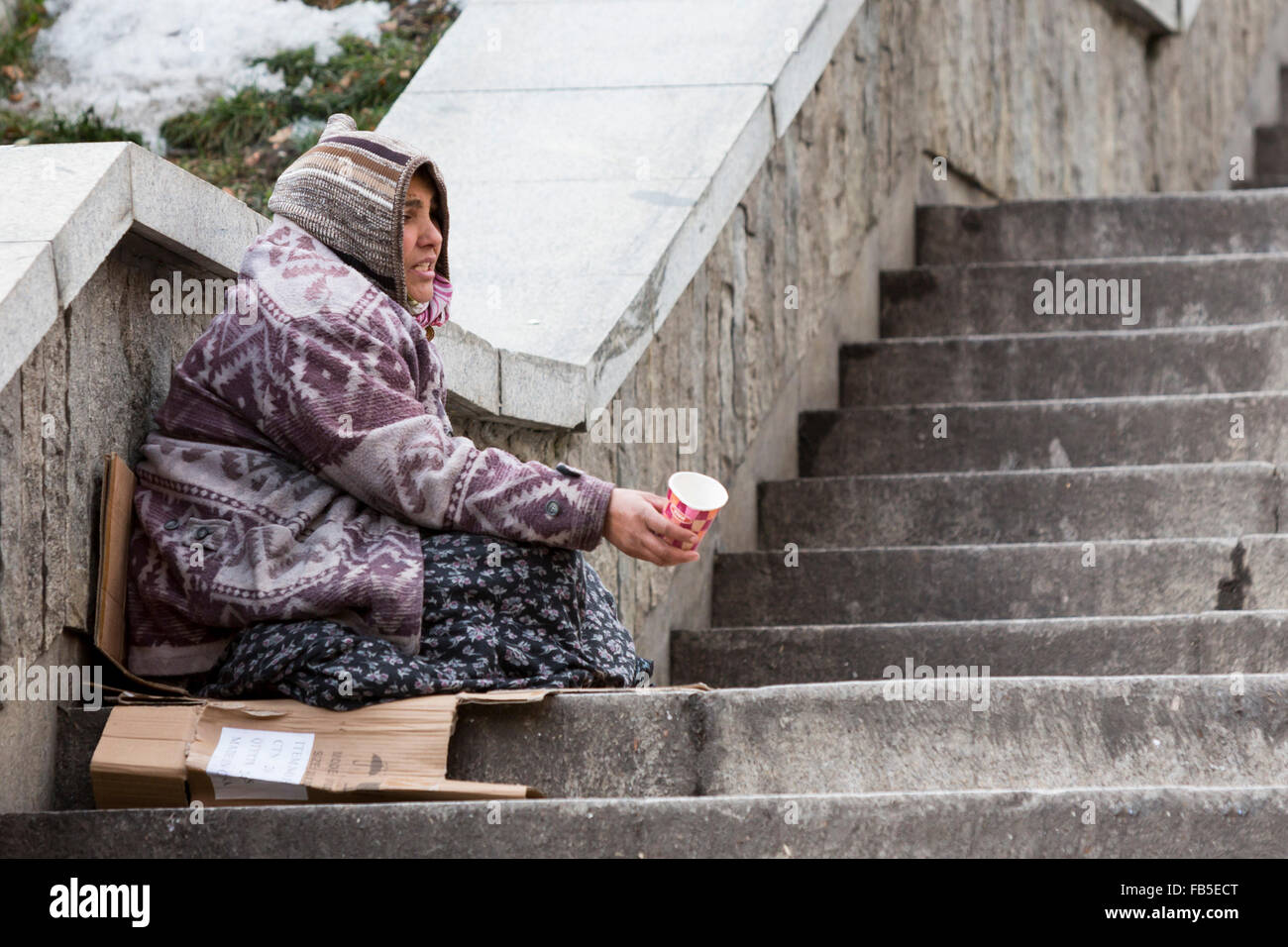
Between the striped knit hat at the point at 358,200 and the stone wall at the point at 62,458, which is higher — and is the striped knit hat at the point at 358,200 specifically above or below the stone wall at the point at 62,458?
above

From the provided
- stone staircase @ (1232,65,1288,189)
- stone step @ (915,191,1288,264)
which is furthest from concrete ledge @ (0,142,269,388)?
stone staircase @ (1232,65,1288,189)

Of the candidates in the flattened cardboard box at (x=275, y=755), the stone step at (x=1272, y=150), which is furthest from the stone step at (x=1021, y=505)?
the stone step at (x=1272, y=150)

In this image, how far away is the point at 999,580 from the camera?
4523 mm

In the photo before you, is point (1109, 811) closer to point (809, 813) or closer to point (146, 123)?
point (809, 813)

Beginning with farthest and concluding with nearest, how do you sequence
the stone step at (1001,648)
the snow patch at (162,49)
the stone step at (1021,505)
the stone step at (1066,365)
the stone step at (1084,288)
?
the stone step at (1084,288), the snow patch at (162,49), the stone step at (1066,365), the stone step at (1021,505), the stone step at (1001,648)

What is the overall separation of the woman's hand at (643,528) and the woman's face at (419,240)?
20.2 inches

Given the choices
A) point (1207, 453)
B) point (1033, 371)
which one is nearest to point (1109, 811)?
point (1207, 453)

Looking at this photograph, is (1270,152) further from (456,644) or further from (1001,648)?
(456,644)

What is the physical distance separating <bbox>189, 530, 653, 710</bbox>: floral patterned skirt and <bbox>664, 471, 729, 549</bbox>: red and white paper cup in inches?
9.7

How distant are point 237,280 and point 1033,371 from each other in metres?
3.08

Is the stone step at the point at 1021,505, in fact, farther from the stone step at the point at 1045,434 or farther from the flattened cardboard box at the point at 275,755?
the flattened cardboard box at the point at 275,755

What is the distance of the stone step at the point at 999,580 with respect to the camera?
13.8ft

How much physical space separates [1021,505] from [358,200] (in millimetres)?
2370

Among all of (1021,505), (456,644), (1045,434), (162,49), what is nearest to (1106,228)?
(1045,434)
